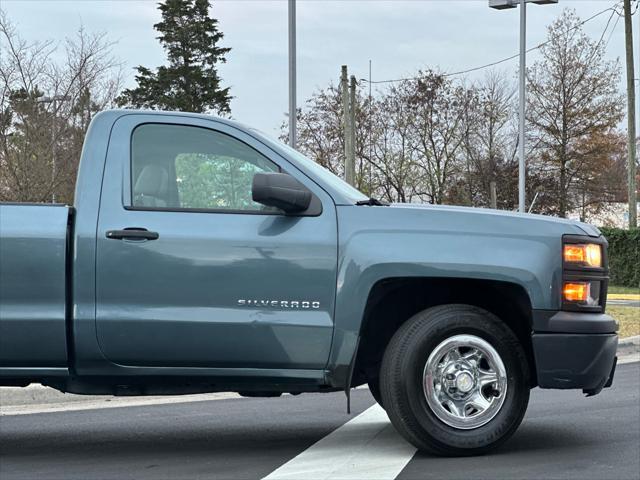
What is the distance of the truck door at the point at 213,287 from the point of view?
5691mm

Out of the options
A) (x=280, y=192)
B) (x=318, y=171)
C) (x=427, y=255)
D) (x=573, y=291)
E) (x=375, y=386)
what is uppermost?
(x=318, y=171)

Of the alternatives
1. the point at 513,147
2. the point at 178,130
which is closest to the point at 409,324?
the point at 178,130

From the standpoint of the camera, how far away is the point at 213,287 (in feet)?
18.7

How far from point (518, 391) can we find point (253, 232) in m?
1.69

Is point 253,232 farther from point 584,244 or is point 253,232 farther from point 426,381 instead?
point 584,244

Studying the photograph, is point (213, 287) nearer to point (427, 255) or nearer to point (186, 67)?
point (427, 255)

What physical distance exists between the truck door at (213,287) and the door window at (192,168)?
91 millimetres

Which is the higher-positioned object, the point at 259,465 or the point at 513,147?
the point at 513,147

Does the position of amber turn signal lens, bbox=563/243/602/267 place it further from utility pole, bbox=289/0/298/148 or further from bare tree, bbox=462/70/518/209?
bare tree, bbox=462/70/518/209

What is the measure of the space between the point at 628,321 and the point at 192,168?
35.2 ft

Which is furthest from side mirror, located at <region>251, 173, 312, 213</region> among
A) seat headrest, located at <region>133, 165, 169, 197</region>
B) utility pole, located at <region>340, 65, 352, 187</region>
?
utility pole, located at <region>340, 65, 352, 187</region>

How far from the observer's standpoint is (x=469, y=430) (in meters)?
5.83

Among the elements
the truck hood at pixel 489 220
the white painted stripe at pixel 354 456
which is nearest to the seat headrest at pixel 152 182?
the truck hood at pixel 489 220

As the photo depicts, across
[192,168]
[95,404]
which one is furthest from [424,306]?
[95,404]
